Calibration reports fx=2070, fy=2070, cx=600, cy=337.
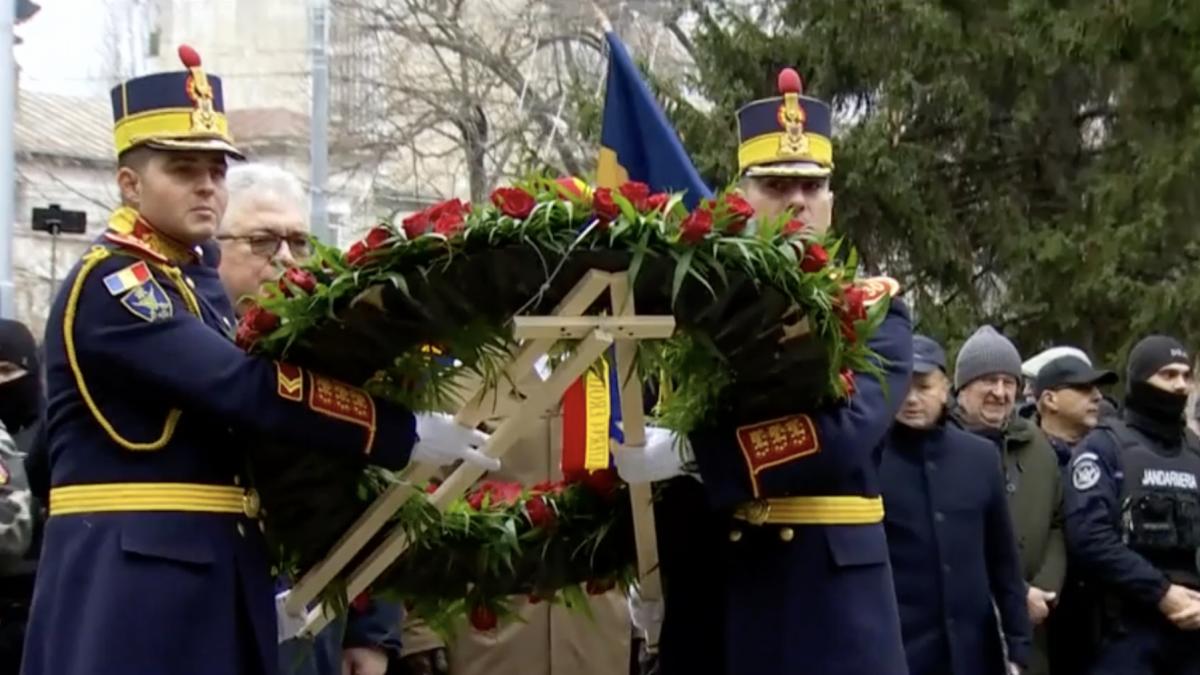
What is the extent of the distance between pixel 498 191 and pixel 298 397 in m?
0.63

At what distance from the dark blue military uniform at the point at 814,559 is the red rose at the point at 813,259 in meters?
0.38

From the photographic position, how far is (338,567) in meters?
4.91

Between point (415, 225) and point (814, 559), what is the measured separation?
1223mm

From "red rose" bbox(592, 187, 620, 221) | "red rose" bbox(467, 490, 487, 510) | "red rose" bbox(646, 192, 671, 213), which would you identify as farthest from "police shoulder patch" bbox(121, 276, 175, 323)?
"red rose" bbox(467, 490, 487, 510)

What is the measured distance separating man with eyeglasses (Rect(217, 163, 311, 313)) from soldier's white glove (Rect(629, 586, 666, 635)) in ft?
4.09

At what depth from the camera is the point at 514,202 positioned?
4.50 metres

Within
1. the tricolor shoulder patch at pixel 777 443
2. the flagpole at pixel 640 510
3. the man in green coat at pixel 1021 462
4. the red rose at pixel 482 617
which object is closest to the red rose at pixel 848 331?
the tricolor shoulder patch at pixel 777 443

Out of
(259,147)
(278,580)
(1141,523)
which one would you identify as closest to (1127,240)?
(1141,523)

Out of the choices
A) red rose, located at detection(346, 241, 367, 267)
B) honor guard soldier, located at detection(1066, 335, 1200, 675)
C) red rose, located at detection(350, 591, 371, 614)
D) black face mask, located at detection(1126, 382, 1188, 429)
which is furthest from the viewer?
black face mask, located at detection(1126, 382, 1188, 429)

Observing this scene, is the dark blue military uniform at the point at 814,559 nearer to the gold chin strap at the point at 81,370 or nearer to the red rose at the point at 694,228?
the red rose at the point at 694,228

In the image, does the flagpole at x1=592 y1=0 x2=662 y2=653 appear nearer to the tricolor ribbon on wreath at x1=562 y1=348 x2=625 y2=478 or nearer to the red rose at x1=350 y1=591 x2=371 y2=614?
the tricolor ribbon on wreath at x1=562 y1=348 x2=625 y2=478

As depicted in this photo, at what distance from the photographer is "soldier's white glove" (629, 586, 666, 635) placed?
17.2 feet

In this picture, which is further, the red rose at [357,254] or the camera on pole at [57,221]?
the camera on pole at [57,221]

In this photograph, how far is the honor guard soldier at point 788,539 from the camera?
15.4 ft
